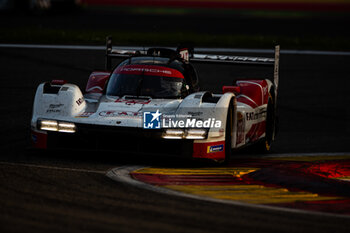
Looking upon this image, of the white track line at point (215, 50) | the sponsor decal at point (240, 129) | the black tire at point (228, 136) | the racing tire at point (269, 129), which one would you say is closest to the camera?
the black tire at point (228, 136)

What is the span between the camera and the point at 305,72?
17922 millimetres

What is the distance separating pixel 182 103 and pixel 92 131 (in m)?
1.17

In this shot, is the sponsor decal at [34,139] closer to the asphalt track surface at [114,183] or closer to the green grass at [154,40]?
the asphalt track surface at [114,183]

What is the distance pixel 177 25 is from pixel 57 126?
839 inches

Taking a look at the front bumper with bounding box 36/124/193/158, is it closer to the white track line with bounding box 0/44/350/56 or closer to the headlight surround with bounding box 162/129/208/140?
the headlight surround with bounding box 162/129/208/140

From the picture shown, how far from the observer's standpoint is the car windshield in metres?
10.3

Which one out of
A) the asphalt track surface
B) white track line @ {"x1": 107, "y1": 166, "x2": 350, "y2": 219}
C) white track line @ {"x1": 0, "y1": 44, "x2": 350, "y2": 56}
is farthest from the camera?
white track line @ {"x1": 0, "y1": 44, "x2": 350, "y2": 56}

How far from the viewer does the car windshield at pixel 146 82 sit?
10336 mm

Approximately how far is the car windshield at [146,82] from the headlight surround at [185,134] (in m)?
1.28

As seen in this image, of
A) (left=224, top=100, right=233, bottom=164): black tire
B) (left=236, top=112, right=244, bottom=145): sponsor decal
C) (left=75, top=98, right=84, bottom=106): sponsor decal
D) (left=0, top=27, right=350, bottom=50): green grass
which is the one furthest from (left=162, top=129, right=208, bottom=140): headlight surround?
(left=0, top=27, right=350, bottom=50): green grass

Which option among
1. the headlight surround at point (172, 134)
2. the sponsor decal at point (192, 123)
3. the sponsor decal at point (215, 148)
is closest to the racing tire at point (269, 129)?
the sponsor decal at point (215, 148)

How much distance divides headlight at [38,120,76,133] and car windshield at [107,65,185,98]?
1.30m

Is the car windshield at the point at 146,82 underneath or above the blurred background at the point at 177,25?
underneath

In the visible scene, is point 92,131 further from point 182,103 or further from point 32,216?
point 32,216
